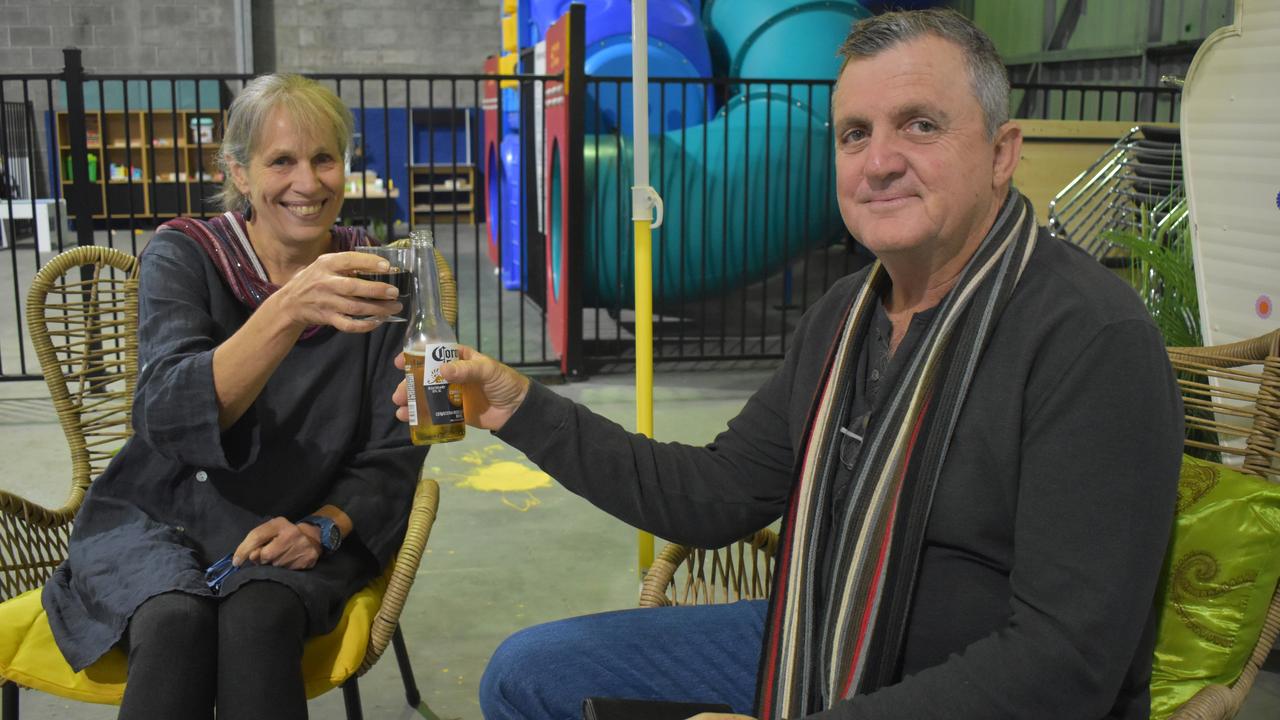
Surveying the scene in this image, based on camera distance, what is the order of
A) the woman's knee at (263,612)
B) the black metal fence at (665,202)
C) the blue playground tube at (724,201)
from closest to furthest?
the woman's knee at (263,612) → the black metal fence at (665,202) → the blue playground tube at (724,201)

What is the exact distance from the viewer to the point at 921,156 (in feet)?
4.28

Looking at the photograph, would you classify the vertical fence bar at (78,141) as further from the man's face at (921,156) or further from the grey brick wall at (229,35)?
the grey brick wall at (229,35)

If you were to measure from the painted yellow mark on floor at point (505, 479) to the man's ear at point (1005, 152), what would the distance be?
267cm

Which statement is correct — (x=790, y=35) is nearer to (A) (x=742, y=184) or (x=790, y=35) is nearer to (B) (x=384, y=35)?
(A) (x=742, y=184)

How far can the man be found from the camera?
1.15 meters

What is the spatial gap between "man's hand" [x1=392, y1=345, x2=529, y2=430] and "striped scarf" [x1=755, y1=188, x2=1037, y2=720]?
16.2 inches

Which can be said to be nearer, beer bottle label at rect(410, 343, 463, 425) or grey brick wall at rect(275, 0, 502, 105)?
beer bottle label at rect(410, 343, 463, 425)

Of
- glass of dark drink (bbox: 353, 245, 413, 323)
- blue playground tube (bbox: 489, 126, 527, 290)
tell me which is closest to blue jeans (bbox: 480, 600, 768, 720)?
glass of dark drink (bbox: 353, 245, 413, 323)

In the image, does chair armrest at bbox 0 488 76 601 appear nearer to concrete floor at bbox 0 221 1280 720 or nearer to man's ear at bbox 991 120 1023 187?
concrete floor at bbox 0 221 1280 720

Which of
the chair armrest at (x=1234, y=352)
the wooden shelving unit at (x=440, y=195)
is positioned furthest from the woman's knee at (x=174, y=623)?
the wooden shelving unit at (x=440, y=195)

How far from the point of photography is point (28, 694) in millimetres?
2486

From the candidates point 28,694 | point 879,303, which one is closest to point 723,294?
point 28,694

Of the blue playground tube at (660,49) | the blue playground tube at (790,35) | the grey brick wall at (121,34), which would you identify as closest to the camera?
the blue playground tube at (660,49)

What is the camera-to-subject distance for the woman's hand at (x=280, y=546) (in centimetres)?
175
